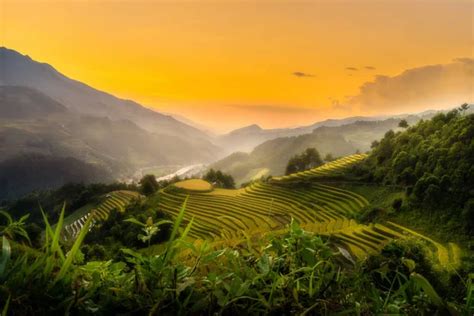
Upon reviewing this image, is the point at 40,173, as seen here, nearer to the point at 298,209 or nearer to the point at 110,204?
the point at 110,204

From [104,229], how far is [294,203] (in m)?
17.3

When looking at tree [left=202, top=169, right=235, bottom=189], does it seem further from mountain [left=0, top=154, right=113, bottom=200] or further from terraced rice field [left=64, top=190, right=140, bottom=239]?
mountain [left=0, top=154, right=113, bottom=200]

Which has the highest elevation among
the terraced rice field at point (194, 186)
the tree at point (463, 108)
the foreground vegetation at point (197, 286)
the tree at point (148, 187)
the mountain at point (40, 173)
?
the tree at point (463, 108)

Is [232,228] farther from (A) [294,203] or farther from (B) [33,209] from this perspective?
(B) [33,209]

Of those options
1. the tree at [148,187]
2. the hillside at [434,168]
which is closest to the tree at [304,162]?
the hillside at [434,168]

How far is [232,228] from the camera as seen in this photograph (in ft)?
95.7

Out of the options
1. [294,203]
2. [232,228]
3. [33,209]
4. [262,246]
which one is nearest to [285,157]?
[33,209]

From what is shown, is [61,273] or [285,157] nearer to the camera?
[61,273]

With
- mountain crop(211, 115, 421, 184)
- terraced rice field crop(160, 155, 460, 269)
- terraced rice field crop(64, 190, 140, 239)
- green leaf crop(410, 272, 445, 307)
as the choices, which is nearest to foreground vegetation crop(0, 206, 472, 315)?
green leaf crop(410, 272, 445, 307)

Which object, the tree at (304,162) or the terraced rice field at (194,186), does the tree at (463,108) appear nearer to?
the tree at (304,162)

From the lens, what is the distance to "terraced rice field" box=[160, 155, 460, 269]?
81.8ft

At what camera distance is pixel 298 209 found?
35.3 m

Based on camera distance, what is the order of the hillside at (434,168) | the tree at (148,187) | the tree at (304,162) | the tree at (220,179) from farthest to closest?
the tree at (220,179) → the tree at (304,162) → the tree at (148,187) → the hillside at (434,168)

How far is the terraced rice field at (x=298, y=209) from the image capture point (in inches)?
981
